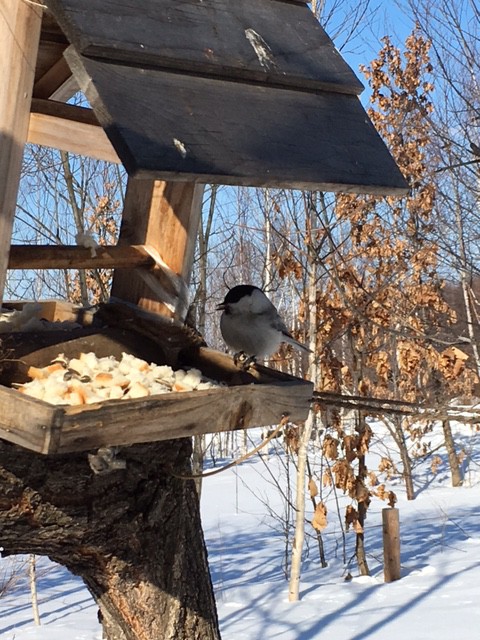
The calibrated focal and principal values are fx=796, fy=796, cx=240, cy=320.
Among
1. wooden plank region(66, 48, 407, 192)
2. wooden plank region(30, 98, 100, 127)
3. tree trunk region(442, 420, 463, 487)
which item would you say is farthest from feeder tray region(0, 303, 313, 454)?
tree trunk region(442, 420, 463, 487)

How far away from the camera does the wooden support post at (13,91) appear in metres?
1.73

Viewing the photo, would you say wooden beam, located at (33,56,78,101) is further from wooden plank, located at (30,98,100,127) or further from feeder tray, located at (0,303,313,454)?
feeder tray, located at (0,303,313,454)

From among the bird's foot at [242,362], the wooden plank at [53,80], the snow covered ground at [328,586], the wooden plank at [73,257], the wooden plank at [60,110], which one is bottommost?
the snow covered ground at [328,586]

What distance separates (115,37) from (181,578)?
4.78ft

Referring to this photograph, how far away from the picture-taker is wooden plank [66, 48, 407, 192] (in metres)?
1.38

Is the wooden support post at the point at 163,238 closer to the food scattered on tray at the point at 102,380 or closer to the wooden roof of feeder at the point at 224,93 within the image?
the food scattered on tray at the point at 102,380

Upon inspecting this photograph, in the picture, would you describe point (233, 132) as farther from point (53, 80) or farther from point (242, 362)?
point (53, 80)

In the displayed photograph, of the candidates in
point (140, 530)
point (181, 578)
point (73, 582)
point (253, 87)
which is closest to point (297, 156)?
point (253, 87)

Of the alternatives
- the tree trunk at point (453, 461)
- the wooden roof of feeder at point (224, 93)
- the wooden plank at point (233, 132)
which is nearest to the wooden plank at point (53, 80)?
the wooden roof of feeder at point (224, 93)

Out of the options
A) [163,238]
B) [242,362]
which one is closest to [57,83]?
[163,238]

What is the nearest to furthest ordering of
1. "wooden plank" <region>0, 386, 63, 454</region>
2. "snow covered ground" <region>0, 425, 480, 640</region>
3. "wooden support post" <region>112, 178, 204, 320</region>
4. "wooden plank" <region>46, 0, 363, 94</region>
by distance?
"wooden plank" <region>0, 386, 63, 454</region>
"wooden plank" <region>46, 0, 363, 94</region>
"wooden support post" <region>112, 178, 204, 320</region>
"snow covered ground" <region>0, 425, 480, 640</region>

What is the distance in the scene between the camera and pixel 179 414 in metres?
1.55

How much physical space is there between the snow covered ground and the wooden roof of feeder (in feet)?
14.1

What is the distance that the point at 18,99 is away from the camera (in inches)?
68.8
